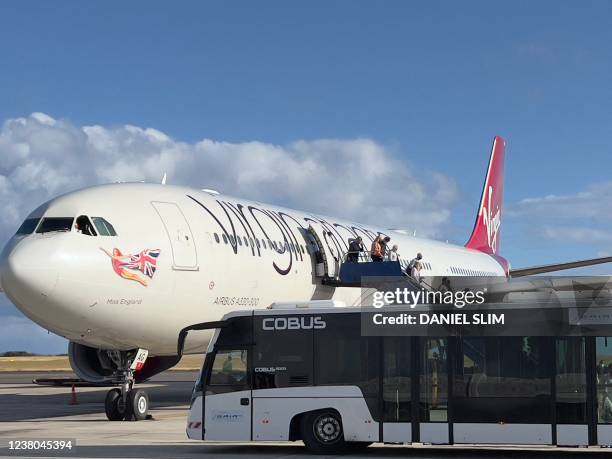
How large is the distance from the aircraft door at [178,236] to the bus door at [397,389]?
663 cm

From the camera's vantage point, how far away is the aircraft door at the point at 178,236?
20188 millimetres

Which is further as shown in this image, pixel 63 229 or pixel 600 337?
pixel 63 229

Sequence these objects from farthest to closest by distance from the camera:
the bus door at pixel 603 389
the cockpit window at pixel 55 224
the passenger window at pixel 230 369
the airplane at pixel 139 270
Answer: the cockpit window at pixel 55 224
the airplane at pixel 139 270
the passenger window at pixel 230 369
the bus door at pixel 603 389

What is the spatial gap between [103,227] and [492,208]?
34169 mm

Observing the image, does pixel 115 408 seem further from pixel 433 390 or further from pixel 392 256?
pixel 392 256

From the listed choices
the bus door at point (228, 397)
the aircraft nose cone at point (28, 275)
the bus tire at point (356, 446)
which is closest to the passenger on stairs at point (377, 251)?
the aircraft nose cone at point (28, 275)

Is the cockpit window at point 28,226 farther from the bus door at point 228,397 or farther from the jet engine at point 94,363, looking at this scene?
the bus door at point 228,397

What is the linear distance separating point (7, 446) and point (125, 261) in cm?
447

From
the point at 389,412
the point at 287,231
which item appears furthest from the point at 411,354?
the point at 287,231

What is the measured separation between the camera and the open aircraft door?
1034 inches

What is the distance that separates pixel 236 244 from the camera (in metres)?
22.3

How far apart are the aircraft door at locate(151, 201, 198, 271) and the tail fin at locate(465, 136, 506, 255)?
2841 cm

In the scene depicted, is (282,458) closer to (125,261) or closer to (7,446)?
(7,446)

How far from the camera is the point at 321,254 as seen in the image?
26.4 metres
